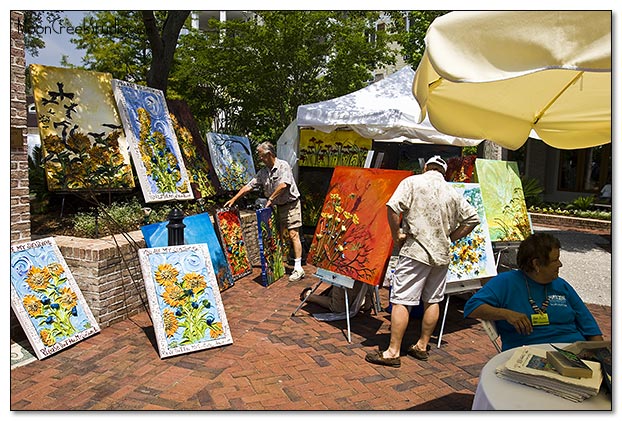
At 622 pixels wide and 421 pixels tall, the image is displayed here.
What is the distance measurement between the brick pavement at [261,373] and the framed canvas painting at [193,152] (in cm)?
254

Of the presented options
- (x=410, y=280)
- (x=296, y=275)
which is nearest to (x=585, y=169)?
(x=296, y=275)

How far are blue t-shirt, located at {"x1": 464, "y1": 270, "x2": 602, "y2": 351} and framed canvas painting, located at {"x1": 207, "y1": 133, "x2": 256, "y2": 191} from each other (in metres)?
5.62

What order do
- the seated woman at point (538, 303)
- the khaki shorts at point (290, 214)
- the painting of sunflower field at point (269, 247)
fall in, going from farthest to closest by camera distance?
the khaki shorts at point (290, 214), the painting of sunflower field at point (269, 247), the seated woman at point (538, 303)

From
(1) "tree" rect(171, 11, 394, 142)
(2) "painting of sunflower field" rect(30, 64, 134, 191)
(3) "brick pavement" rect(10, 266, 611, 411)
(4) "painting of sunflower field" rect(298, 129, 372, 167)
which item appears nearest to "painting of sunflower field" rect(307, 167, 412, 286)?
(3) "brick pavement" rect(10, 266, 611, 411)

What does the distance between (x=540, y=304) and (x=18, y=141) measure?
432 cm

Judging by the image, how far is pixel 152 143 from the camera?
6.23 meters

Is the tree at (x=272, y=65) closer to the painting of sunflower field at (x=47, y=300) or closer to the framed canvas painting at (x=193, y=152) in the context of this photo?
the framed canvas painting at (x=193, y=152)

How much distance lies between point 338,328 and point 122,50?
54.7 ft

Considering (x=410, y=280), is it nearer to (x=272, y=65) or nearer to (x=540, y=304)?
(x=540, y=304)

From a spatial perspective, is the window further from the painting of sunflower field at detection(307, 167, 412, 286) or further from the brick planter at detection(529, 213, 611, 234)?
the painting of sunflower field at detection(307, 167, 412, 286)

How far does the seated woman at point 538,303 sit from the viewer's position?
9.02 feet

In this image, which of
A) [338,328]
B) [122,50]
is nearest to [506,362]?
[338,328]

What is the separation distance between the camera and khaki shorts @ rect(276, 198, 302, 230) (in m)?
6.75

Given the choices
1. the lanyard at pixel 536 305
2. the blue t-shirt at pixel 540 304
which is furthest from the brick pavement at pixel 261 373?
the lanyard at pixel 536 305
